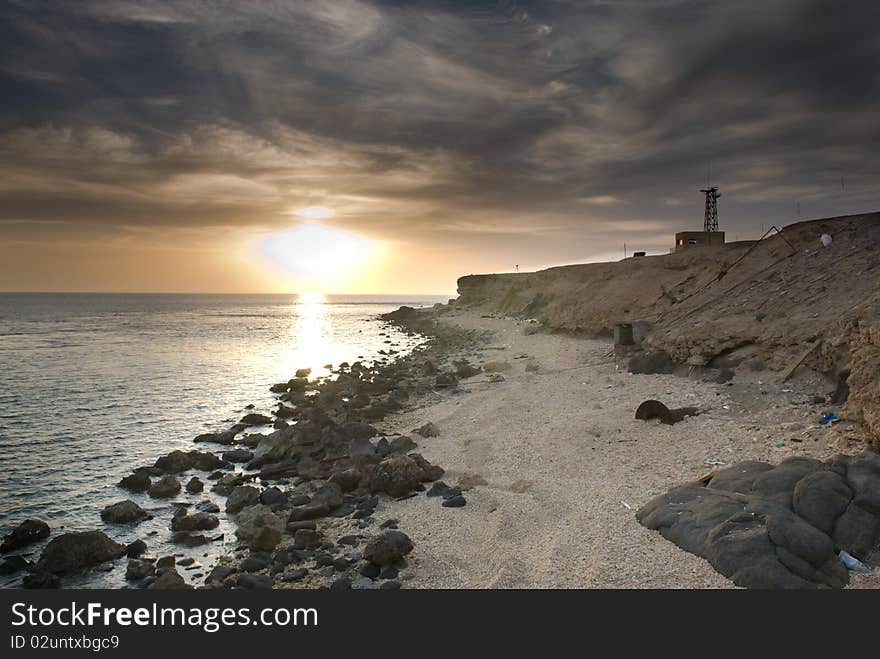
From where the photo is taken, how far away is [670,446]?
38.3 ft

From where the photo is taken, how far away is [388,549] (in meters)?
8.31

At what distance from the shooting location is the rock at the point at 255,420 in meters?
21.0

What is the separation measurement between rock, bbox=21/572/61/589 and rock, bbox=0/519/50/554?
1841 mm

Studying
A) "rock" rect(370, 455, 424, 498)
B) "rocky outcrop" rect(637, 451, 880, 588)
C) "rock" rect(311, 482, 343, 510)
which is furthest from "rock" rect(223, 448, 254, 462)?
"rocky outcrop" rect(637, 451, 880, 588)

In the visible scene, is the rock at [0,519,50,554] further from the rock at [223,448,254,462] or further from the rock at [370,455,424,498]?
the rock at [370,455,424,498]

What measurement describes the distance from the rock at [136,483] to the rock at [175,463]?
1.09 metres

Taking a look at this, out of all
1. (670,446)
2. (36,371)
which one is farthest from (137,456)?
(36,371)

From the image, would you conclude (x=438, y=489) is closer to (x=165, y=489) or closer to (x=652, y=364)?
(x=165, y=489)

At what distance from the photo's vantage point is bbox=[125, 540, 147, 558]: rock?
1001 centimetres

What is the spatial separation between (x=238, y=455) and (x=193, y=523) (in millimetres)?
5438

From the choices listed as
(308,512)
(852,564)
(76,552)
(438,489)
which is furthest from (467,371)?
(852,564)

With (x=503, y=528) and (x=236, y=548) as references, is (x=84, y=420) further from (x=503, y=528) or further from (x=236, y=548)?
(x=503, y=528)

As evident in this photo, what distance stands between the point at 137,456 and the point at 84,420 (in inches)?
278

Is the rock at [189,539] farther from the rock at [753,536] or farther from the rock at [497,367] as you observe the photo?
the rock at [497,367]
